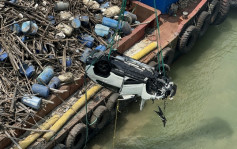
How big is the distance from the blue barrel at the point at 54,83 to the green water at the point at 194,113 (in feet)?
8.64

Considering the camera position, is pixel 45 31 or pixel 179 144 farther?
pixel 179 144

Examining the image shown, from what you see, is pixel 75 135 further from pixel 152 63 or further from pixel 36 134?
pixel 152 63

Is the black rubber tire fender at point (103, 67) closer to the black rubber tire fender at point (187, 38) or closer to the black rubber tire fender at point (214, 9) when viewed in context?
the black rubber tire fender at point (187, 38)

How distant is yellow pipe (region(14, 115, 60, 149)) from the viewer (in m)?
8.40

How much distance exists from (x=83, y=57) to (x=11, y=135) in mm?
3428

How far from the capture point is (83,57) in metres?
10.3

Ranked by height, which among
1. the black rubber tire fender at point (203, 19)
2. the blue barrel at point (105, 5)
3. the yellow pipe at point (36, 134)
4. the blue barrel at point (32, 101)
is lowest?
the yellow pipe at point (36, 134)

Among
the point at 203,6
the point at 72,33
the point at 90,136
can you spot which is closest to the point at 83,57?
the point at 72,33

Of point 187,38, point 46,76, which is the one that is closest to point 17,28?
point 46,76

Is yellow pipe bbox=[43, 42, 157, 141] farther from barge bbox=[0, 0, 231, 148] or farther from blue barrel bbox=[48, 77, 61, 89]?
blue barrel bbox=[48, 77, 61, 89]

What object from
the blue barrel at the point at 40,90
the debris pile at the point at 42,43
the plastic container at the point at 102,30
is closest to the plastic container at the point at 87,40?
the debris pile at the point at 42,43

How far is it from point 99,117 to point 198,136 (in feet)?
13.5

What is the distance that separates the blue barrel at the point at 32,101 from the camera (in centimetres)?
873

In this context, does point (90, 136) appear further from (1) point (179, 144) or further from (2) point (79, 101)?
(1) point (179, 144)
